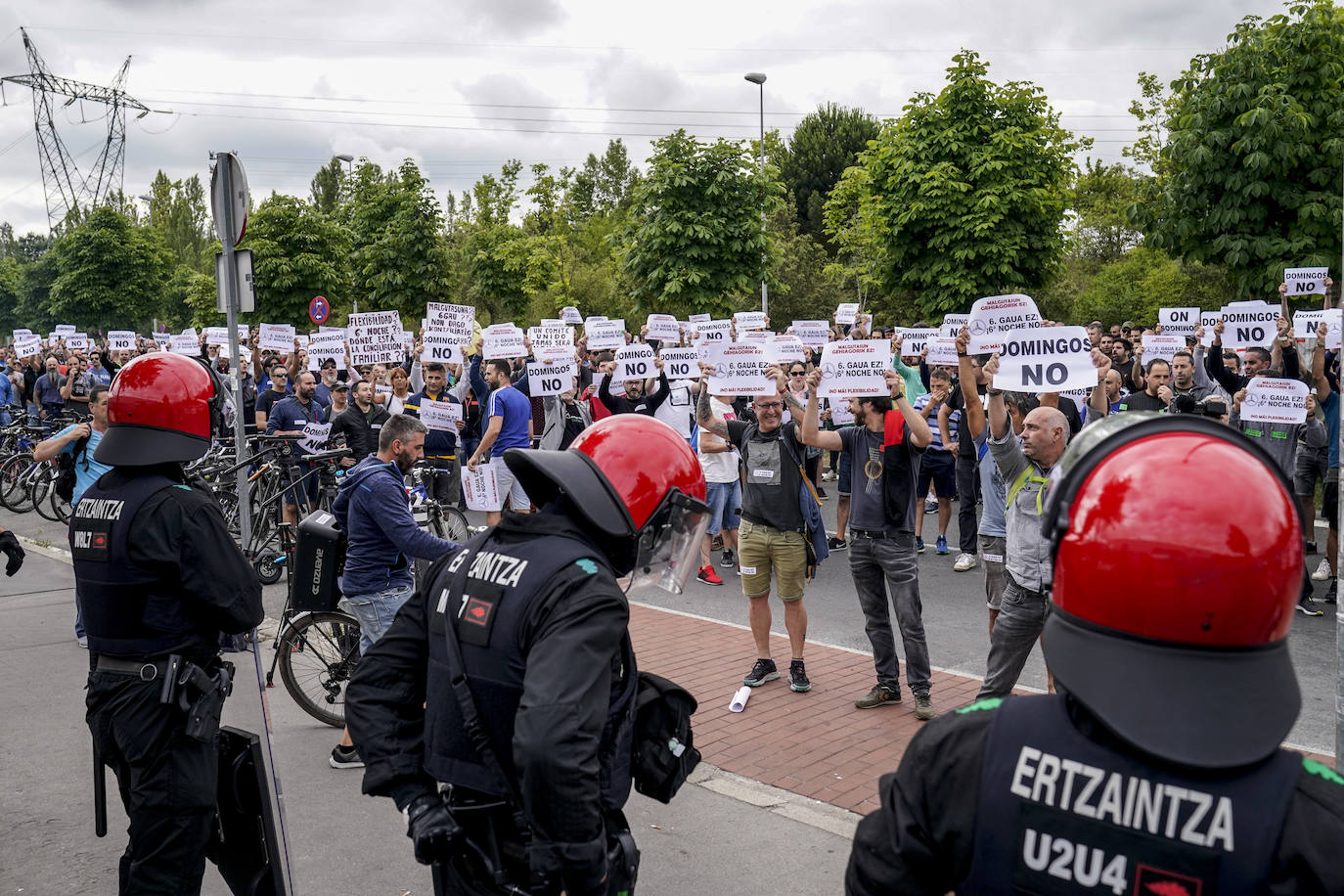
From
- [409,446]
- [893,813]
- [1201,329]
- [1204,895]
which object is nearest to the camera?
[1204,895]

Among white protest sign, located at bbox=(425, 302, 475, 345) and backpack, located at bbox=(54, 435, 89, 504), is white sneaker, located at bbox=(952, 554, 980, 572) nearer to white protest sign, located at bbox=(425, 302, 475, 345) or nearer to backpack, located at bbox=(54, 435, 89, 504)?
white protest sign, located at bbox=(425, 302, 475, 345)

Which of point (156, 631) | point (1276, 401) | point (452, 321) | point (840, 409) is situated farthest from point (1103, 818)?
point (452, 321)

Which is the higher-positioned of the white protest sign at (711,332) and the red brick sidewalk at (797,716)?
the white protest sign at (711,332)

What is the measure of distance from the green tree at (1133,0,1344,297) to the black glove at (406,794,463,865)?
15.8m

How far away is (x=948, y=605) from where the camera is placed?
361 inches

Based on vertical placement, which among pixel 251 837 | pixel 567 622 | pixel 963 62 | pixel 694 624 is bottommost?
pixel 694 624

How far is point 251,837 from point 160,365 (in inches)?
68.0

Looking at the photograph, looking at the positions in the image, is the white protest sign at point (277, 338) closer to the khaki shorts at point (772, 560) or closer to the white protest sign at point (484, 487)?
the white protest sign at point (484, 487)

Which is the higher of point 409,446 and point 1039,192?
point 1039,192

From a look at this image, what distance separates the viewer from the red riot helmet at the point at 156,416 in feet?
12.4

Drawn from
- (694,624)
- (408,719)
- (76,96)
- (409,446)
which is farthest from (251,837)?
(76,96)

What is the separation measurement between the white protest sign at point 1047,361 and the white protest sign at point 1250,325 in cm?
575

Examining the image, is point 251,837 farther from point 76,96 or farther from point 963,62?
point 76,96

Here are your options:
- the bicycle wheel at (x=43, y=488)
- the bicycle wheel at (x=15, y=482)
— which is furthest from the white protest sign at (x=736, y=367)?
the bicycle wheel at (x=15, y=482)
